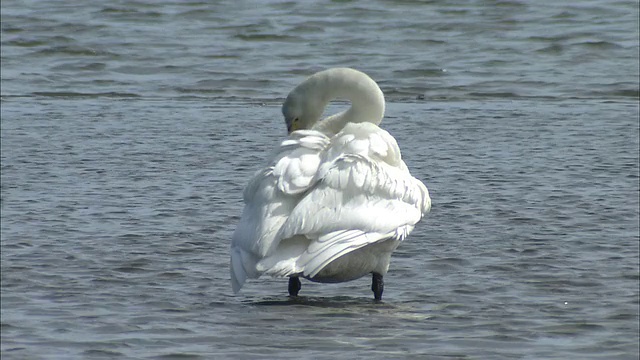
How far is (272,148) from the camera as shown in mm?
9953

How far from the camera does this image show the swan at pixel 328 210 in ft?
18.9

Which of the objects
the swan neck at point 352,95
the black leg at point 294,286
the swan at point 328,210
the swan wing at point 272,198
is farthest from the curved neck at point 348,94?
the black leg at point 294,286

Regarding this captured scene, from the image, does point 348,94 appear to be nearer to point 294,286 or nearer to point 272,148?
point 294,286

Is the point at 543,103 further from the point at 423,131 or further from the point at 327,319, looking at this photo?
the point at 327,319

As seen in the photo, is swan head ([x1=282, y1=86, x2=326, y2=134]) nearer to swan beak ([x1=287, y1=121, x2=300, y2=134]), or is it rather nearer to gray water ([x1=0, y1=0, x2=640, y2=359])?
swan beak ([x1=287, y1=121, x2=300, y2=134])

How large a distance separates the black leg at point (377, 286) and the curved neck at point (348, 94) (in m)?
0.87

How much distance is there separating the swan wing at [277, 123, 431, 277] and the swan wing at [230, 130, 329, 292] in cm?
5

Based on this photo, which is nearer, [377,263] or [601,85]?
[377,263]

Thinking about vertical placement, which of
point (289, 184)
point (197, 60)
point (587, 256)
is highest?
point (289, 184)

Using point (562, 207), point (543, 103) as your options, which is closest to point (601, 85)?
point (543, 103)

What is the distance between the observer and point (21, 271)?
6336mm

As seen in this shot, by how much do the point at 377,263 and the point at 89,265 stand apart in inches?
53.6

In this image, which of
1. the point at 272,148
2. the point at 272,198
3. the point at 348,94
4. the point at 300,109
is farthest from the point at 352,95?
the point at 272,148

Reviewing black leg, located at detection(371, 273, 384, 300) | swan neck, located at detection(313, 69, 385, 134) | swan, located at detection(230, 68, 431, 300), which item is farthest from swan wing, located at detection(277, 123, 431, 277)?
swan neck, located at detection(313, 69, 385, 134)
